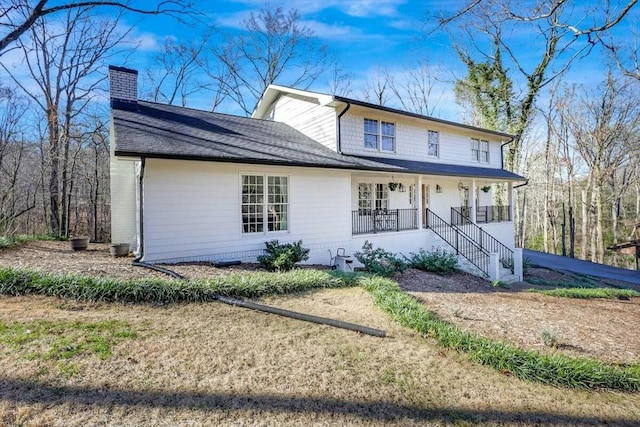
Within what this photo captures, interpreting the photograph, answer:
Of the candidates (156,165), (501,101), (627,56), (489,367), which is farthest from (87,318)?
(501,101)

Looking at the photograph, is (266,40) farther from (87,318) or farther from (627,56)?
(87,318)

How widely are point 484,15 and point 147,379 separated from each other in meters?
8.18

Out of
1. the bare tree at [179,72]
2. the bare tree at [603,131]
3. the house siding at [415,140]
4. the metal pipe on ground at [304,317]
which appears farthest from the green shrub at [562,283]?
the bare tree at [179,72]

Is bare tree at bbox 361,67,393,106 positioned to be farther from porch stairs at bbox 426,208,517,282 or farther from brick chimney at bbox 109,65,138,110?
brick chimney at bbox 109,65,138,110

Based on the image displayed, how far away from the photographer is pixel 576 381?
372 centimetres

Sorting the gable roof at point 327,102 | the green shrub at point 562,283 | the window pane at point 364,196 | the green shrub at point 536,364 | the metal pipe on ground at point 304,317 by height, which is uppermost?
the gable roof at point 327,102

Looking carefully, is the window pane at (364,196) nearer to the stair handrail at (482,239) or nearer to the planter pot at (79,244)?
the stair handrail at (482,239)

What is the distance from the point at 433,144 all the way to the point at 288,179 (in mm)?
9095

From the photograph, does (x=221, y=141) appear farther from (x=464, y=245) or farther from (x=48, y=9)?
(x=464, y=245)

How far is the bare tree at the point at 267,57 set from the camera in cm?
2523

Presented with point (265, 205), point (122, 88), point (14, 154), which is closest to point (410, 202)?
point (265, 205)

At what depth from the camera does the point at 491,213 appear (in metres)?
17.1

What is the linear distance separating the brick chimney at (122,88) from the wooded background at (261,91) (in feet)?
7.93

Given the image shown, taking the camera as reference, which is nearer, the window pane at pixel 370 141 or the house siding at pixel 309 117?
the house siding at pixel 309 117
